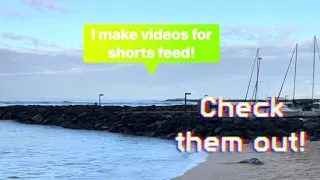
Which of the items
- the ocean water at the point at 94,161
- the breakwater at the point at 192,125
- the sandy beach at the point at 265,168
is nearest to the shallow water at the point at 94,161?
the ocean water at the point at 94,161

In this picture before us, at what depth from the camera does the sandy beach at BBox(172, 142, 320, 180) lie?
9.09 m

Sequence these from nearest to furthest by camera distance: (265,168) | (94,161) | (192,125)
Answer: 1. (265,168)
2. (94,161)
3. (192,125)

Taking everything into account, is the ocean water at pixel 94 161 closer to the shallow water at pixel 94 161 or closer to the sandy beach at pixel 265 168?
the shallow water at pixel 94 161

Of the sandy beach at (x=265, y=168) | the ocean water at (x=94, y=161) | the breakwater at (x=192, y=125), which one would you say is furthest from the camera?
the breakwater at (x=192, y=125)

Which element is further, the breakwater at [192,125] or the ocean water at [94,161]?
the breakwater at [192,125]

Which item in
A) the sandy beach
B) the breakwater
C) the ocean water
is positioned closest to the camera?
the sandy beach

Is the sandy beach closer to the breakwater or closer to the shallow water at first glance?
the shallow water

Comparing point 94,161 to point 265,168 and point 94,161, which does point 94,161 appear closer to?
point 94,161

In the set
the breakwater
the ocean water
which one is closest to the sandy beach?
the ocean water

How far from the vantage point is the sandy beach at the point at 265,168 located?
9086 mm

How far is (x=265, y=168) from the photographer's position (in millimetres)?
10234

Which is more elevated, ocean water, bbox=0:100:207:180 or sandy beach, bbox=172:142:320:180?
sandy beach, bbox=172:142:320:180

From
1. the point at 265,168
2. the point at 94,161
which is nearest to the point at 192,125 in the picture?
the point at 94,161

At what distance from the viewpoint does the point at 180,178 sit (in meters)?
9.80
